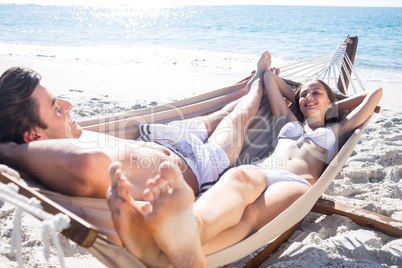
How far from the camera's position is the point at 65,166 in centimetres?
107

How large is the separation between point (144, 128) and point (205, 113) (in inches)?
24.4

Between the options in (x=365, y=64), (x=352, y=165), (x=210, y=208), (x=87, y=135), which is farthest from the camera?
(x=365, y=64)

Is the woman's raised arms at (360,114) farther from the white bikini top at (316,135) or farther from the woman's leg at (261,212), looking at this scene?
the woman's leg at (261,212)

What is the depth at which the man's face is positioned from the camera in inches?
52.2

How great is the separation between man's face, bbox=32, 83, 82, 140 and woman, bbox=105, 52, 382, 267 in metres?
0.56

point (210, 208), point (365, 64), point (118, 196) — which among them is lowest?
point (365, 64)

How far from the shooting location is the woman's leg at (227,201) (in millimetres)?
1145

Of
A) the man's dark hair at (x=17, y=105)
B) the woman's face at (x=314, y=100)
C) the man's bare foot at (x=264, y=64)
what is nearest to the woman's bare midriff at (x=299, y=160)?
the woman's face at (x=314, y=100)

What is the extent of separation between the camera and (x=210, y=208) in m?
1.18

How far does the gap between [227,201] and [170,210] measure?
0.38 meters

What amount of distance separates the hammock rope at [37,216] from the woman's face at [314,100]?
1733 mm

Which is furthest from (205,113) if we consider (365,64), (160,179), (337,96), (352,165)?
(365,64)

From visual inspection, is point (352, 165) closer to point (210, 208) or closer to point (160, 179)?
point (210, 208)

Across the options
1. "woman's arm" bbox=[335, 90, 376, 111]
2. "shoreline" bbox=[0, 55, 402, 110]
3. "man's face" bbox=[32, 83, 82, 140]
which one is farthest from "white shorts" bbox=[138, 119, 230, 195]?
"shoreline" bbox=[0, 55, 402, 110]
